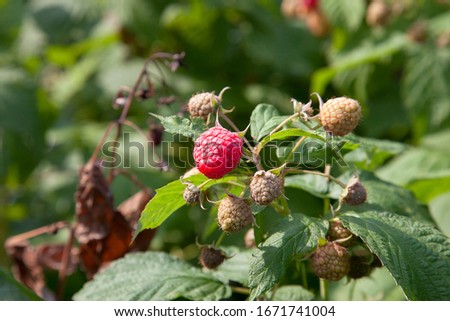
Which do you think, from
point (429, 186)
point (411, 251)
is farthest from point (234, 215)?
point (429, 186)

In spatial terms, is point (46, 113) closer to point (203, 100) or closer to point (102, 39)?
point (102, 39)

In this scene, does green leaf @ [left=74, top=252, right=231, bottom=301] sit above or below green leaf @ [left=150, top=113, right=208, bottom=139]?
below

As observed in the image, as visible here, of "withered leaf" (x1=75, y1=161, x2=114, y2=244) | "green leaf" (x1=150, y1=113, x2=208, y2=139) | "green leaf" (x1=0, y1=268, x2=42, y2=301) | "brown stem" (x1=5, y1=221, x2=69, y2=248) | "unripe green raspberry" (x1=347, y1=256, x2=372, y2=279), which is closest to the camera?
"green leaf" (x1=150, y1=113, x2=208, y2=139)

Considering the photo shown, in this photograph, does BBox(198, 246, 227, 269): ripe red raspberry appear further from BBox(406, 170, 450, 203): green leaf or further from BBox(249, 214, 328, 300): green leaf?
BBox(406, 170, 450, 203): green leaf

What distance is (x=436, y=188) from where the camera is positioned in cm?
193

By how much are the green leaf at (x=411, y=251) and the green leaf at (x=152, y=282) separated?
1.22ft

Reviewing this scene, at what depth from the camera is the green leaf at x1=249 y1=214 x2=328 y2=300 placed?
1.23m

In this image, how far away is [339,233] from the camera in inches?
53.6

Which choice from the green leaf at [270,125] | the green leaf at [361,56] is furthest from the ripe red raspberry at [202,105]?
the green leaf at [361,56]

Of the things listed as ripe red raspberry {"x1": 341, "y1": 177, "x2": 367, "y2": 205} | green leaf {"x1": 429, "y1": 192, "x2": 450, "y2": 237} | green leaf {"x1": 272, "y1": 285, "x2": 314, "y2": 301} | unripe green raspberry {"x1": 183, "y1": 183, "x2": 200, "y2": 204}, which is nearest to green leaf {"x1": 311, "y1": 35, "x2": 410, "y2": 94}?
green leaf {"x1": 429, "y1": 192, "x2": 450, "y2": 237}

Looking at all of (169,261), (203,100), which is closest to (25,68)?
(169,261)

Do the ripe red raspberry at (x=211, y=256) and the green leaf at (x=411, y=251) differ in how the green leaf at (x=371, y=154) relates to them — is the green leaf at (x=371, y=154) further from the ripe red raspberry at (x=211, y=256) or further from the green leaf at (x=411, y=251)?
the ripe red raspberry at (x=211, y=256)

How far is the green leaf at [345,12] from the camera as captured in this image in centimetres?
293

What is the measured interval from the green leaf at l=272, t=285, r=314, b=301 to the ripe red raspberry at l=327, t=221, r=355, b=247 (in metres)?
0.22
